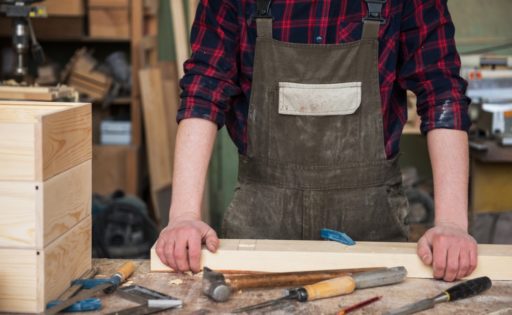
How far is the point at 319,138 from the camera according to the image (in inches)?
89.0

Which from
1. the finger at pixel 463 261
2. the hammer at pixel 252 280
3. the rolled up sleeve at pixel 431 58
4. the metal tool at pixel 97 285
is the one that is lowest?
the metal tool at pixel 97 285

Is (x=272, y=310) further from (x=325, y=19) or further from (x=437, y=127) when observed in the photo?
(x=325, y=19)

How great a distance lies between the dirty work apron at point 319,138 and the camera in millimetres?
2240

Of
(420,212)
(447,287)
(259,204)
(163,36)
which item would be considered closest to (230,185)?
(163,36)

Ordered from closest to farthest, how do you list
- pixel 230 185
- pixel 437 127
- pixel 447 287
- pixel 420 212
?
pixel 447 287, pixel 437 127, pixel 420 212, pixel 230 185

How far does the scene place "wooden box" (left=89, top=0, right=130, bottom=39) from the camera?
17.6 ft

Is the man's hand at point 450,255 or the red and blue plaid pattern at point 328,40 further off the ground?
the red and blue plaid pattern at point 328,40

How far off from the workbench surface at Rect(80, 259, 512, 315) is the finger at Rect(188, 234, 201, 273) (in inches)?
1.1

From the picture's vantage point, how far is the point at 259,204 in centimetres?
232

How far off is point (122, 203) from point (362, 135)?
2358 millimetres

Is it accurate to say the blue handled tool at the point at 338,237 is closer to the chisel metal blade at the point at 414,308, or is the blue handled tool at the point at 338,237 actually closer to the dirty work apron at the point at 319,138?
the dirty work apron at the point at 319,138

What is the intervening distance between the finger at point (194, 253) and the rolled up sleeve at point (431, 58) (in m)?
0.75

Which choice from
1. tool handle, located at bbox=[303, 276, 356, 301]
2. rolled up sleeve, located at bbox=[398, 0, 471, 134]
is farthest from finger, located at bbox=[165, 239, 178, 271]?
rolled up sleeve, located at bbox=[398, 0, 471, 134]

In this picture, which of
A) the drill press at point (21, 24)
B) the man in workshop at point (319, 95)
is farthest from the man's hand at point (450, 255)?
the drill press at point (21, 24)
